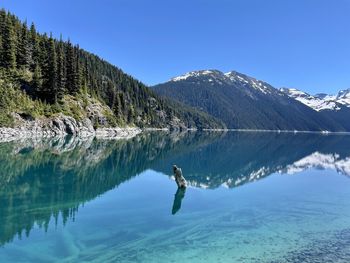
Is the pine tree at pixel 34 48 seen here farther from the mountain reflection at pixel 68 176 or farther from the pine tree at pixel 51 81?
the mountain reflection at pixel 68 176

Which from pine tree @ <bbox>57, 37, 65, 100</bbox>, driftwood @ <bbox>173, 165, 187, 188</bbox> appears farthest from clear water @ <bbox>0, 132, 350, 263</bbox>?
pine tree @ <bbox>57, 37, 65, 100</bbox>

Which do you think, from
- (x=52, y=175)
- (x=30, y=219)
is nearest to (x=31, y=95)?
(x=52, y=175)

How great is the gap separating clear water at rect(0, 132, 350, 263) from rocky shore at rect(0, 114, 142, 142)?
36461mm

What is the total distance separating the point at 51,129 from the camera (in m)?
104

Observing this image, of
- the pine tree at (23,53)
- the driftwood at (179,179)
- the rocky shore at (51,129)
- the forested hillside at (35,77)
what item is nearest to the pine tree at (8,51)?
the forested hillside at (35,77)

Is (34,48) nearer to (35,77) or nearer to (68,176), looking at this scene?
(35,77)

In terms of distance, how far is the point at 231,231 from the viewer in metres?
25.0

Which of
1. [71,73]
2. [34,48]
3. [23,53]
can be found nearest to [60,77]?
[71,73]

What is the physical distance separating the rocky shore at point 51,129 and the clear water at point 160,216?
120 ft

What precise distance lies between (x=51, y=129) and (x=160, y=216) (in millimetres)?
→ 83342

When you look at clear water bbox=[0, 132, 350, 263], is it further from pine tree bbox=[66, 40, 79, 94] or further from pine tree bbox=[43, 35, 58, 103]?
pine tree bbox=[66, 40, 79, 94]

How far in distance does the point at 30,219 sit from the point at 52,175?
18.7 metres

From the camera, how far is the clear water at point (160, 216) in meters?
19.7

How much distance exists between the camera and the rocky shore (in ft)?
288
